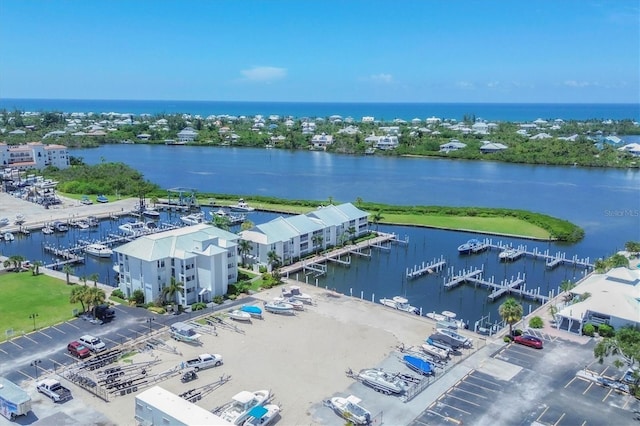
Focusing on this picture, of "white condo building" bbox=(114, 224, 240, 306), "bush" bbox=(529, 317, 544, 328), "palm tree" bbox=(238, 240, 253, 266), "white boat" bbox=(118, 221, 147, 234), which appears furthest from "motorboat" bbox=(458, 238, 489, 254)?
"white boat" bbox=(118, 221, 147, 234)

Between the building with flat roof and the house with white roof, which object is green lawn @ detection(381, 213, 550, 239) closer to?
the house with white roof

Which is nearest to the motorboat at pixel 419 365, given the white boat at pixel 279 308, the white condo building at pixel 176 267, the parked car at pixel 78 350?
the white boat at pixel 279 308

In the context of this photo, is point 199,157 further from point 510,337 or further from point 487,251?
point 510,337

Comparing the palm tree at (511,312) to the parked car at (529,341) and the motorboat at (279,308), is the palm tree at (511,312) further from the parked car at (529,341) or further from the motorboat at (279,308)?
the motorboat at (279,308)

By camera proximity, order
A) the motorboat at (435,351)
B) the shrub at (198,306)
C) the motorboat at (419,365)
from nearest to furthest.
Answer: the motorboat at (419,365)
the motorboat at (435,351)
the shrub at (198,306)

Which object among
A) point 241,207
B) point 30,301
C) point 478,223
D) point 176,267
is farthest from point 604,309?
point 241,207

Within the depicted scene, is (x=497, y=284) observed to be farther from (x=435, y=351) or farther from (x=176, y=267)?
(x=176, y=267)
